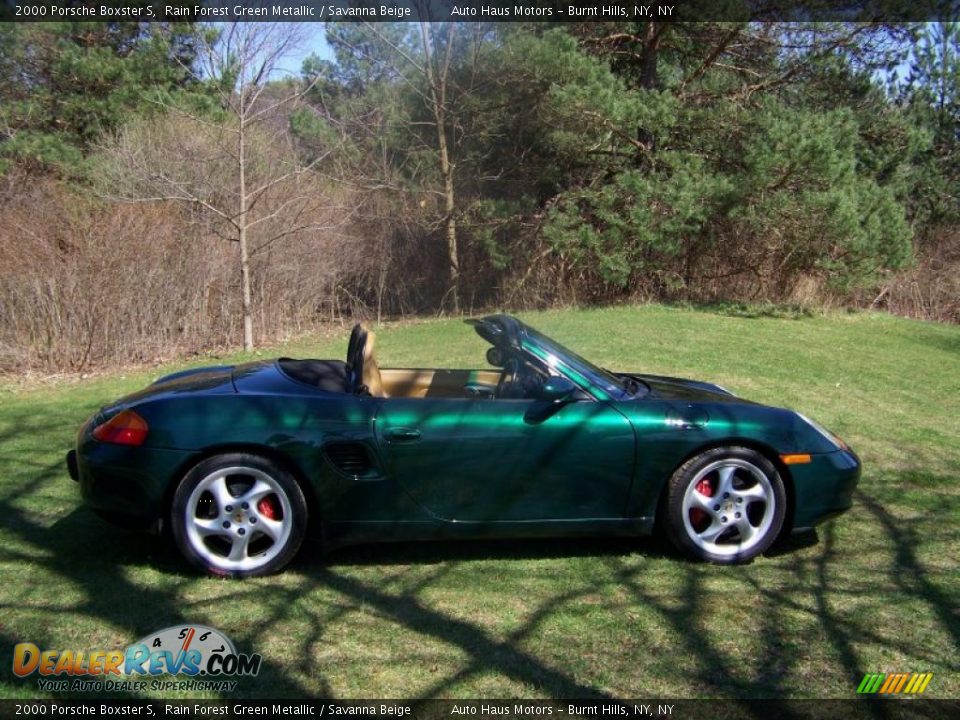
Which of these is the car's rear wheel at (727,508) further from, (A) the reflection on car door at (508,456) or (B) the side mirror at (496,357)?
(B) the side mirror at (496,357)

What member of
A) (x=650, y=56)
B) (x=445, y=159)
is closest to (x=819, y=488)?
(x=650, y=56)

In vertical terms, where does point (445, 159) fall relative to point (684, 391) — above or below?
above

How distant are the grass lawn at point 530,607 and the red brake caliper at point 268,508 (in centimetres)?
30

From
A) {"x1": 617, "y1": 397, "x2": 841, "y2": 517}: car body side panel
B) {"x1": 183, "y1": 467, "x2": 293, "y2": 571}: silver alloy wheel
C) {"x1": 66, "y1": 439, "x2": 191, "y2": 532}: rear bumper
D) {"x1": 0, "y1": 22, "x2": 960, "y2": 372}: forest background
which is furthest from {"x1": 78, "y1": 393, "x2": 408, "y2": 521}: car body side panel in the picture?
{"x1": 0, "y1": 22, "x2": 960, "y2": 372}: forest background

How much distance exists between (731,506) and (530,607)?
1255 mm

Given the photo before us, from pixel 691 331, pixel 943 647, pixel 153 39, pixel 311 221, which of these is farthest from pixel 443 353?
pixel 153 39

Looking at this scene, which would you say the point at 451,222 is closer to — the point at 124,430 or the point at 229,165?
the point at 229,165

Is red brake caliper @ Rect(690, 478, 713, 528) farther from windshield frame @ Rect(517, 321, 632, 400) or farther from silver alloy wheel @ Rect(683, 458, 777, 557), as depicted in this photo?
windshield frame @ Rect(517, 321, 632, 400)

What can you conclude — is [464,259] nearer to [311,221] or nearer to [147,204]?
[311,221]

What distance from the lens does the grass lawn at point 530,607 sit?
3061mm

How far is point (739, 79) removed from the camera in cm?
1889

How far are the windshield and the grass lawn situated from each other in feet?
2.85

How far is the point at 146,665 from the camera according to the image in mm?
3074

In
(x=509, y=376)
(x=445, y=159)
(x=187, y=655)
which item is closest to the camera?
(x=187, y=655)
